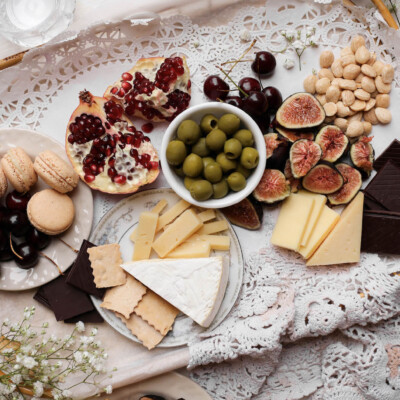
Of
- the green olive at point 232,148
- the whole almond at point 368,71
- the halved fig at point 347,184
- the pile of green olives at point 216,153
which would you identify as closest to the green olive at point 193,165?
the pile of green olives at point 216,153

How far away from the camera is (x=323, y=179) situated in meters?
1.80

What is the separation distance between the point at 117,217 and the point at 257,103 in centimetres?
74

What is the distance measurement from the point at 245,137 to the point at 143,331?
874mm

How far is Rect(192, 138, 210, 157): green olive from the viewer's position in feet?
5.64

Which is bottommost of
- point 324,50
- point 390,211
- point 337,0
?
point 390,211

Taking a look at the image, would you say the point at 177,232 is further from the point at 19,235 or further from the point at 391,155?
the point at 391,155

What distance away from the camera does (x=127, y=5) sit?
191 cm

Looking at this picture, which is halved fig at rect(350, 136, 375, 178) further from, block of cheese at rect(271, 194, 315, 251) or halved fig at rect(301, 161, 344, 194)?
block of cheese at rect(271, 194, 315, 251)

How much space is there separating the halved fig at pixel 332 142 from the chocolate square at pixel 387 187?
0.60 feet

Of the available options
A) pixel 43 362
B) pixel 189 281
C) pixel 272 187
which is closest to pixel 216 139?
pixel 272 187

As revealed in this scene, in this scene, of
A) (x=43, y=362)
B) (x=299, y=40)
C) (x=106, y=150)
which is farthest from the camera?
(x=299, y=40)

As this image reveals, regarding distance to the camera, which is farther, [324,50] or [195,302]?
[324,50]

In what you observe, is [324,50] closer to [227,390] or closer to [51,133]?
[51,133]

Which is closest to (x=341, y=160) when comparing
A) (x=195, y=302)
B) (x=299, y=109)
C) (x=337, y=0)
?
(x=299, y=109)
